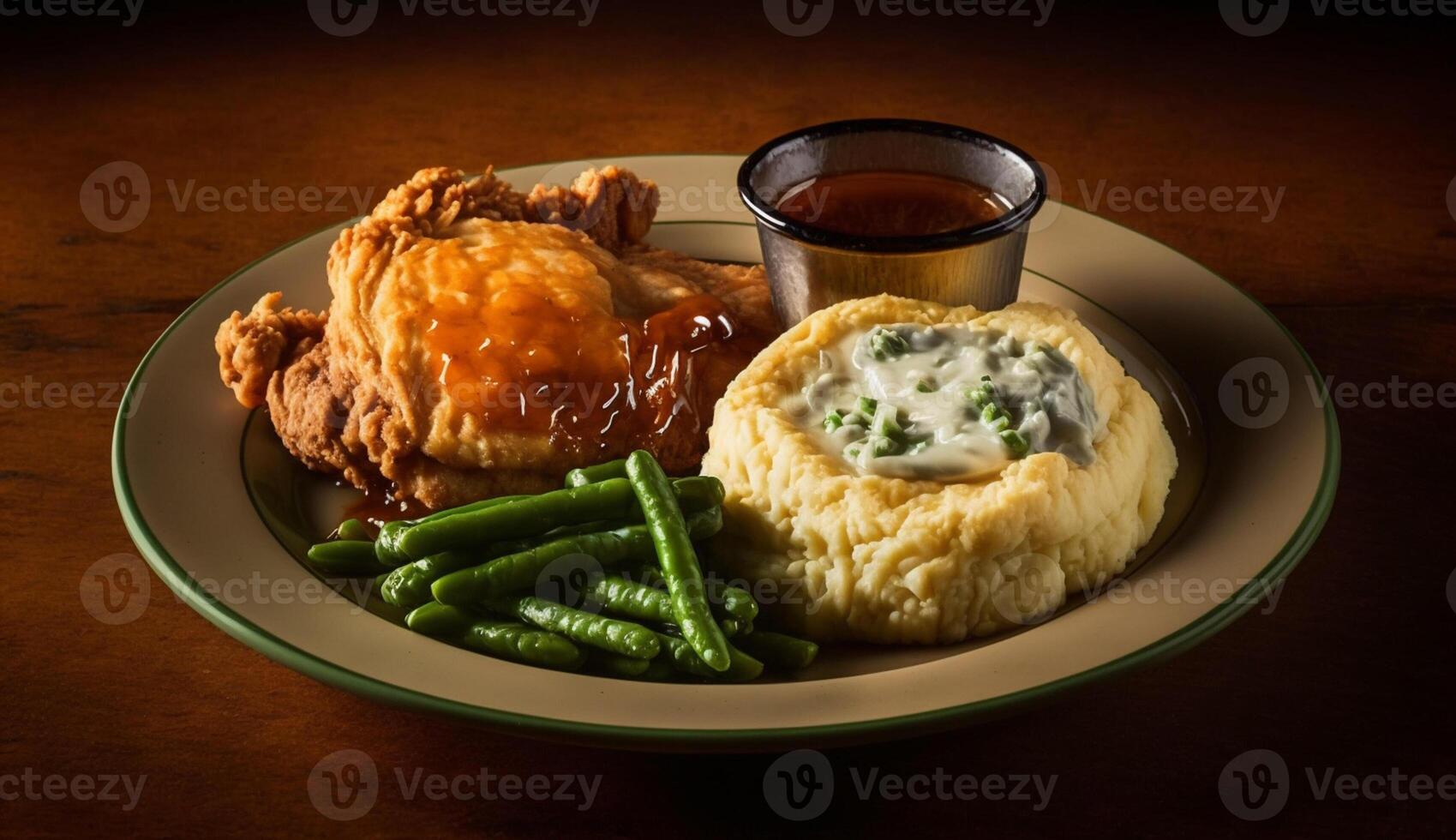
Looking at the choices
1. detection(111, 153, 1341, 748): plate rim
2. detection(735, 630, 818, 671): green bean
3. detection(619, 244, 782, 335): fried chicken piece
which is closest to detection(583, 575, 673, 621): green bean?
detection(735, 630, 818, 671): green bean

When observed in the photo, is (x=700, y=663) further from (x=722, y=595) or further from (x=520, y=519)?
(x=520, y=519)

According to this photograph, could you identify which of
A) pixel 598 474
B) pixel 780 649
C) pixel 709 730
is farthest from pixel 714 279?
pixel 709 730

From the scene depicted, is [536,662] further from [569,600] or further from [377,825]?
[377,825]

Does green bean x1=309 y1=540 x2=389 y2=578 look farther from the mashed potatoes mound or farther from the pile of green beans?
the mashed potatoes mound

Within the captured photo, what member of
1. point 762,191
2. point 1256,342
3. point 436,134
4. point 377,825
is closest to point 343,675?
point 377,825

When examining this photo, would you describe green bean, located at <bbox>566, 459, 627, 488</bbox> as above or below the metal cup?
below

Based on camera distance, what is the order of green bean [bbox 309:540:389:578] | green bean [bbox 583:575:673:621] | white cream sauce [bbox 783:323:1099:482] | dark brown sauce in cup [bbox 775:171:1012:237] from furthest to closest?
dark brown sauce in cup [bbox 775:171:1012:237] < green bean [bbox 309:540:389:578] < white cream sauce [bbox 783:323:1099:482] < green bean [bbox 583:575:673:621]

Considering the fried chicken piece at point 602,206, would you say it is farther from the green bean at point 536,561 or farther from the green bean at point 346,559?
the green bean at point 536,561
